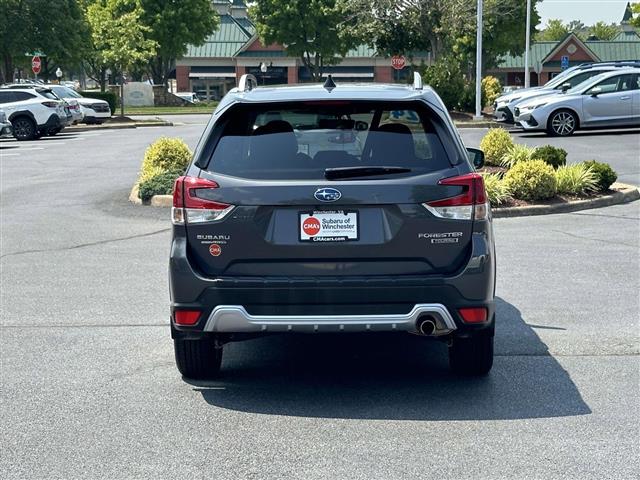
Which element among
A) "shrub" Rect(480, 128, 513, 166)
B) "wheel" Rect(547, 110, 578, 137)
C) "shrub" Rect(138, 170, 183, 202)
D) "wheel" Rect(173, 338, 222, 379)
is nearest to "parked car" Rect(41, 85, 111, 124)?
"wheel" Rect(547, 110, 578, 137)

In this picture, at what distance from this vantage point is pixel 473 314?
19.5 feet

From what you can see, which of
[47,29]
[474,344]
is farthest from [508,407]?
[47,29]

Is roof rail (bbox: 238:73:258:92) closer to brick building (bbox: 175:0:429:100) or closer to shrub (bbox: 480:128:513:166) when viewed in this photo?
shrub (bbox: 480:128:513:166)

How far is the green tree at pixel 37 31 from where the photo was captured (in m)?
56.4

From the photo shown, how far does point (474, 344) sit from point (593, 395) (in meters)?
0.76

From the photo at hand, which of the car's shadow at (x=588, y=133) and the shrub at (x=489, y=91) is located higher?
the shrub at (x=489, y=91)

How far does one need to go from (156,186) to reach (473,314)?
10.7 meters

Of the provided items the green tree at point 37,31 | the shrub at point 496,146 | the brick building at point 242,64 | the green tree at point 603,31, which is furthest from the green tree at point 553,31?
the shrub at point 496,146

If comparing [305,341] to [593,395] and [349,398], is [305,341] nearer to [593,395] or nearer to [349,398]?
[349,398]

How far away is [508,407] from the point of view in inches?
236

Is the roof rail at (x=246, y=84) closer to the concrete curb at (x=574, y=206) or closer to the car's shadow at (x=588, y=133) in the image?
the concrete curb at (x=574, y=206)

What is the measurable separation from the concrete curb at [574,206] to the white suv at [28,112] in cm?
2296

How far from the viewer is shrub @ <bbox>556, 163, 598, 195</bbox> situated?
50.5 ft

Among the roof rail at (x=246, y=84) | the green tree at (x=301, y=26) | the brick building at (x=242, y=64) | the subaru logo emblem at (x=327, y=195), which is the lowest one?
the subaru logo emblem at (x=327, y=195)
